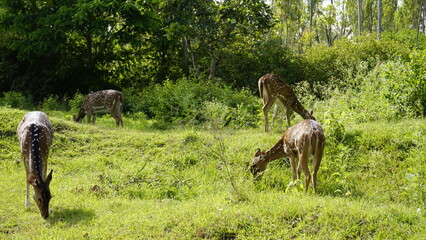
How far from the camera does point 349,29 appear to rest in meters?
49.0

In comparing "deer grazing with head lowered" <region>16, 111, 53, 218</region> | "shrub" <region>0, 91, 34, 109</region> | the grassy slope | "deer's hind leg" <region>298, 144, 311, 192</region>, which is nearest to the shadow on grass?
the grassy slope

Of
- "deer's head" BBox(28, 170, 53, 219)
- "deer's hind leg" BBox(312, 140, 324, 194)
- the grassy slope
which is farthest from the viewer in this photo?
"deer's hind leg" BBox(312, 140, 324, 194)

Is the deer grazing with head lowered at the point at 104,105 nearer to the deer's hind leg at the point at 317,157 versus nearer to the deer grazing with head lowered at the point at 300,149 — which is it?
the deer grazing with head lowered at the point at 300,149

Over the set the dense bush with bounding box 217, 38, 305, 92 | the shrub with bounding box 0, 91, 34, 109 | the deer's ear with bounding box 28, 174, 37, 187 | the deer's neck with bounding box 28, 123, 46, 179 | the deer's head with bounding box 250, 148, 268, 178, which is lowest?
the deer's head with bounding box 250, 148, 268, 178

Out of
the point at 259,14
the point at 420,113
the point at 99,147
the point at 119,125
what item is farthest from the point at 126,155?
the point at 259,14

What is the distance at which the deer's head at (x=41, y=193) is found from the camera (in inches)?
256

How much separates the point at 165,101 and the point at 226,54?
19.0ft

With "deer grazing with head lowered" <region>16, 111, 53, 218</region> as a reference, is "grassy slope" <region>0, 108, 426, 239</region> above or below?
below

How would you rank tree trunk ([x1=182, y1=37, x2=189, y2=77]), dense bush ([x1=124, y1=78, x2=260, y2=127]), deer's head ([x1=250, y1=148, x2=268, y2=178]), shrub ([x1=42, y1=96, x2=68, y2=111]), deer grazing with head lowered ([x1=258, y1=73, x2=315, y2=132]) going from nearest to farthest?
deer's head ([x1=250, y1=148, x2=268, y2=178]) → deer grazing with head lowered ([x1=258, y1=73, x2=315, y2=132]) → dense bush ([x1=124, y1=78, x2=260, y2=127]) → shrub ([x1=42, y1=96, x2=68, y2=111]) → tree trunk ([x1=182, y1=37, x2=189, y2=77])

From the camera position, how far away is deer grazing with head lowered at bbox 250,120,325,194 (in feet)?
23.4

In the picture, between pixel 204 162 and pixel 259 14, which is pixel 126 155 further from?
pixel 259 14

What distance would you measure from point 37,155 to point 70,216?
1.05 meters

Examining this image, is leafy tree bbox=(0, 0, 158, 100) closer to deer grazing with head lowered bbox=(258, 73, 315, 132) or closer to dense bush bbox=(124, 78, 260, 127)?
dense bush bbox=(124, 78, 260, 127)

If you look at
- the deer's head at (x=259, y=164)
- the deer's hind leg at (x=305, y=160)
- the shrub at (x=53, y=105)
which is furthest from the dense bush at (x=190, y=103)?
the deer's hind leg at (x=305, y=160)
